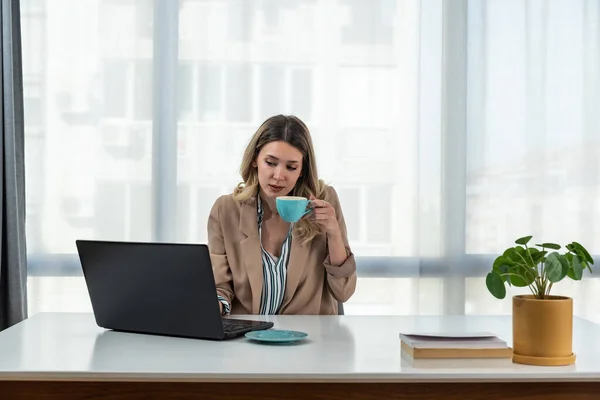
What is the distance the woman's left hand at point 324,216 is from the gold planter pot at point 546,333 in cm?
83

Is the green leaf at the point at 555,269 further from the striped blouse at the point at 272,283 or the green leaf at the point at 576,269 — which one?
the striped blouse at the point at 272,283

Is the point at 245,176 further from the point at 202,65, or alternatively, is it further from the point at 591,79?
the point at 591,79

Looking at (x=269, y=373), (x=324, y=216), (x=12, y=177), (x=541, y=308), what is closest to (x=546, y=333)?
(x=541, y=308)

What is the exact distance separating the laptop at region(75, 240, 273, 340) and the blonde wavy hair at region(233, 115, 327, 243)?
721 millimetres

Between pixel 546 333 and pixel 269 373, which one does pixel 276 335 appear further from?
pixel 546 333

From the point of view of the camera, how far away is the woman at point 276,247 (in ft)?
8.07

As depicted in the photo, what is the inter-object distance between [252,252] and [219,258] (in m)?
0.11

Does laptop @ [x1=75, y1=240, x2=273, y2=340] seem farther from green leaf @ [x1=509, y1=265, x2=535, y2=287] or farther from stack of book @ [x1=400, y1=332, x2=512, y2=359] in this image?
green leaf @ [x1=509, y1=265, x2=535, y2=287]

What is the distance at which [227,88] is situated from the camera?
353 centimetres

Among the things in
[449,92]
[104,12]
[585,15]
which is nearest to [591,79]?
[585,15]

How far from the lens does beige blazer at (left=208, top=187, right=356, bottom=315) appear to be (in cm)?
246

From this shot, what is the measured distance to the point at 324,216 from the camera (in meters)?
2.37

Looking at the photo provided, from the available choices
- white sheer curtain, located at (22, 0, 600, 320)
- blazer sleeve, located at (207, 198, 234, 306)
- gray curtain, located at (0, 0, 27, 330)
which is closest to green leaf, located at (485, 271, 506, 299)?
blazer sleeve, located at (207, 198, 234, 306)

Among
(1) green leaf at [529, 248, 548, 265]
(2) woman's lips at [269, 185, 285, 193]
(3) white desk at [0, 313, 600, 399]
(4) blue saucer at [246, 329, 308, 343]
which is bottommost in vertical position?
(3) white desk at [0, 313, 600, 399]
